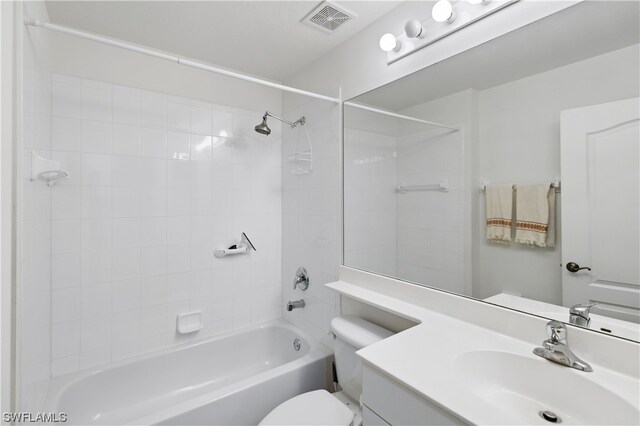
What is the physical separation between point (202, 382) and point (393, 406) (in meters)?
1.70

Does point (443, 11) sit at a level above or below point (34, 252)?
above

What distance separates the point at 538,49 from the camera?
1025 mm

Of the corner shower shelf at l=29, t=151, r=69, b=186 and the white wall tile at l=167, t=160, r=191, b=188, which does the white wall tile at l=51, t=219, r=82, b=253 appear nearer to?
the corner shower shelf at l=29, t=151, r=69, b=186

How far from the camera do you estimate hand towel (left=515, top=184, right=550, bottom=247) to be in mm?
1005

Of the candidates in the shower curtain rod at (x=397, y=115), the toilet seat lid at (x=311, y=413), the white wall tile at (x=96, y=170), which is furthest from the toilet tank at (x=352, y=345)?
the white wall tile at (x=96, y=170)

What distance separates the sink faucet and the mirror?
0.09 m

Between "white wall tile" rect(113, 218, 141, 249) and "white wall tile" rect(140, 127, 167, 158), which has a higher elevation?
"white wall tile" rect(140, 127, 167, 158)

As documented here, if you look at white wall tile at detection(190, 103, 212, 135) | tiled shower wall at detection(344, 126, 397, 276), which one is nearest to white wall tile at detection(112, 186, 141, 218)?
white wall tile at detection(190, 103, 212, 135)

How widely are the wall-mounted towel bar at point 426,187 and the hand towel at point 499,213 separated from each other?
205 mm

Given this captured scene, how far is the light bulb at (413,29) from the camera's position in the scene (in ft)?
4.35

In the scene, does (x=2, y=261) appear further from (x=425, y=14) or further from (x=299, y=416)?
(x=425, y=14)

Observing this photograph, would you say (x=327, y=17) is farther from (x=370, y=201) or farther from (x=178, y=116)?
(x=178, y=116)

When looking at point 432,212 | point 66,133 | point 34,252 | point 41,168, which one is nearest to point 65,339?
point 34,252

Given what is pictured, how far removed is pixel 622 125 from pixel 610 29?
0.31 m
